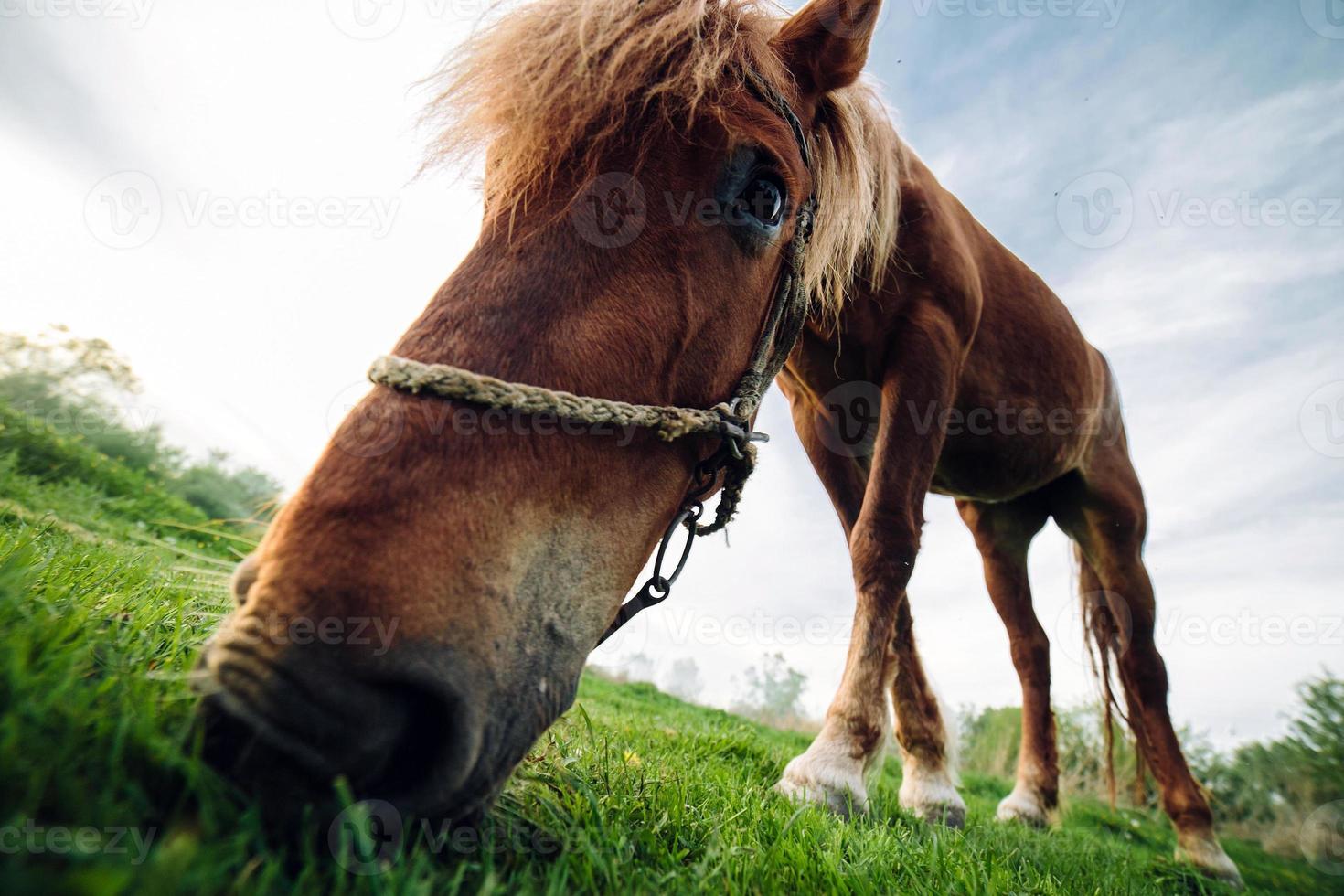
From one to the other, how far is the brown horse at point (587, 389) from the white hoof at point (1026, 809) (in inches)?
68.6

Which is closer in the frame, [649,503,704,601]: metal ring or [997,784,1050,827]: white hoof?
[649,503,704,601]: metal ring

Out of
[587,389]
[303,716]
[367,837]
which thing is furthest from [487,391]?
[367,837]

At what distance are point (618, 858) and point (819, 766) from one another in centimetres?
127

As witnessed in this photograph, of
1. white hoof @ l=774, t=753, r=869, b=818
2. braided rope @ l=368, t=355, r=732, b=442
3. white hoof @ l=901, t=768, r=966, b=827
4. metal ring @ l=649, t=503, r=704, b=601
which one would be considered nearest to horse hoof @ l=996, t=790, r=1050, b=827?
white hoof @ l=901, t=768, r=966, b=827

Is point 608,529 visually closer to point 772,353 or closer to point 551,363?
point 551,363

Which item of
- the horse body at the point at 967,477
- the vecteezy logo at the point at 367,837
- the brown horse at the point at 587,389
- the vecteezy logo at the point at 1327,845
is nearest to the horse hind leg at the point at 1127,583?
the horse body at the point at 967,477

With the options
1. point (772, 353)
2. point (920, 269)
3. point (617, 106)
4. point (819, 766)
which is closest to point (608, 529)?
point (772, 353)

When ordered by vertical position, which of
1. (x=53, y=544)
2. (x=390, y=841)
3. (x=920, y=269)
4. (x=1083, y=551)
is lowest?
(x=390, y=841)

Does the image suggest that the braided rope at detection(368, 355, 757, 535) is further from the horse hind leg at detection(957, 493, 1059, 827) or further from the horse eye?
the horse hind leg at detection(957, 493, 1059, 827)

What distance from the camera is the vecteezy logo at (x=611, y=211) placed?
1309 millimetres

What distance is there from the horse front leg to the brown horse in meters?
0.01

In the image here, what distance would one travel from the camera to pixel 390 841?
844 millimetres

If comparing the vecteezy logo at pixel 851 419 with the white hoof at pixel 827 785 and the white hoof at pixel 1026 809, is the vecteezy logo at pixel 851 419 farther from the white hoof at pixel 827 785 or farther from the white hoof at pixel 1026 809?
the white hoof at pixel 1026 809

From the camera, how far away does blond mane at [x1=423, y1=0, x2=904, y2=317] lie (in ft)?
4.66
